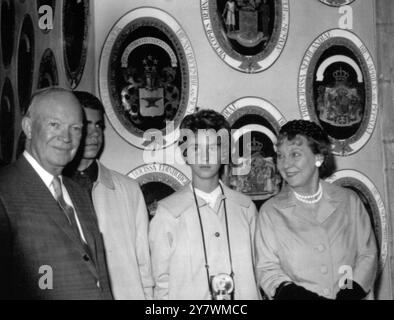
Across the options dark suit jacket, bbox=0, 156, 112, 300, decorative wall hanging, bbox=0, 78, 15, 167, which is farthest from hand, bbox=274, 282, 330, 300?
decorative wall hanging, bbox=0, 78, 15, 167

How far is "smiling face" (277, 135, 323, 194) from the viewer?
7.43 ft

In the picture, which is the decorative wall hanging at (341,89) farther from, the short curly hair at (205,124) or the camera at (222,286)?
the camera at (222,286)

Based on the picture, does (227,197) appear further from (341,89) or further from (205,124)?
(341,89)

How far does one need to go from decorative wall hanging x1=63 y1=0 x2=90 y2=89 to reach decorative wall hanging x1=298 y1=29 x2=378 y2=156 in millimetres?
1382

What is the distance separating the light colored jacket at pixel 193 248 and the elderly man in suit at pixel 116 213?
0.09 metres

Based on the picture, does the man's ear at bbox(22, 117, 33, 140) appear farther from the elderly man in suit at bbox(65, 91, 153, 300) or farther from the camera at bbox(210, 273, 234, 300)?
the camera at bbox(210, 273, 234, 300)

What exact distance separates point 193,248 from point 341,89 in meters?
1.64

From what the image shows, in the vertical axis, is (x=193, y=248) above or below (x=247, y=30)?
below

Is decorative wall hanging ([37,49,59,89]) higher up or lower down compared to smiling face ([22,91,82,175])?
higher up

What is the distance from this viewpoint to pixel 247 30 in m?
2.99

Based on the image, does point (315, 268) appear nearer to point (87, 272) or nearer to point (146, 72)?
point (87, 272)

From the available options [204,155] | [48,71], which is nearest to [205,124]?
[204,155]

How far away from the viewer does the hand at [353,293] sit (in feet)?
6.98
